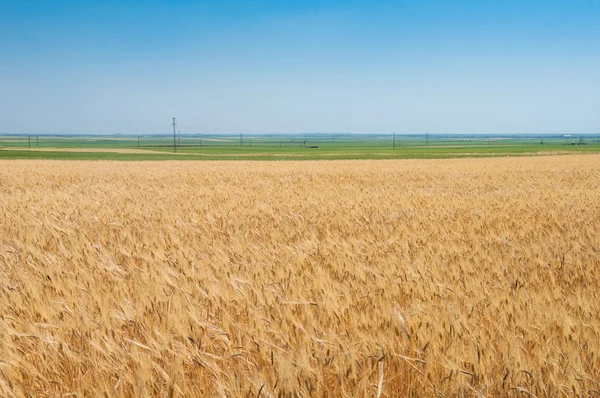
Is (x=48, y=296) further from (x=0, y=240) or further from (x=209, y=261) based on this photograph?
(x=0, y=240)

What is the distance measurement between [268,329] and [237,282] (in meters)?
1.16

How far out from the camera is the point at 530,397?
76.5 inches

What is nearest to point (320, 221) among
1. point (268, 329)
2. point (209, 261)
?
point (209, 261)

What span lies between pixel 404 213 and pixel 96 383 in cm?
675

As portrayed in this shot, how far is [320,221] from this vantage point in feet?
24.5

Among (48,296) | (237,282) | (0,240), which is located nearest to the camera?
(48,296)

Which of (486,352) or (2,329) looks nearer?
(486,352)

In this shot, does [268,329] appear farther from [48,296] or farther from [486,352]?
[48,296]

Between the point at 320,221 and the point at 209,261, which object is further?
the point at 320,221

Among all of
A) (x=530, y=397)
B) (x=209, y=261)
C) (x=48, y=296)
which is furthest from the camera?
(x=209, y=261)

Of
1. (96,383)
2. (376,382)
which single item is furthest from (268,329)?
(96,383)

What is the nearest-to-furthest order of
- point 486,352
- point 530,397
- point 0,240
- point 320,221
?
point 530,397
point 486,352
point 0,240
point 320,221

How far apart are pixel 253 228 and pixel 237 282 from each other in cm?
301

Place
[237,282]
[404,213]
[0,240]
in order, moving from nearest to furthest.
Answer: [237,282] < [0,240] < [404,213]
